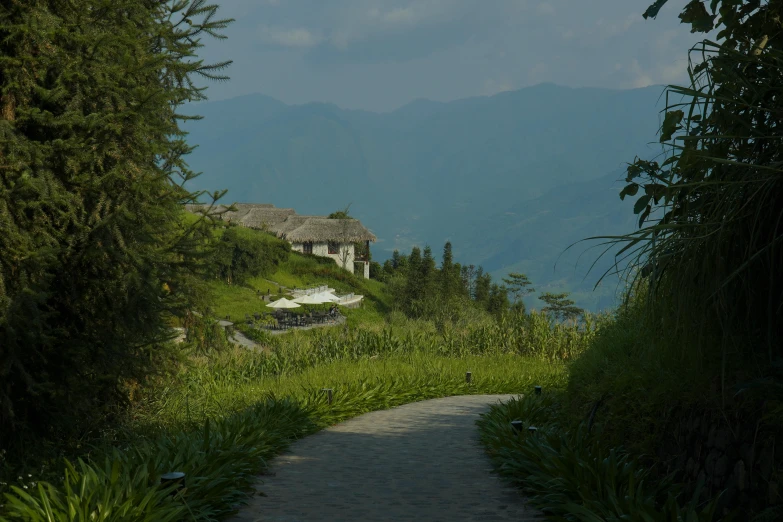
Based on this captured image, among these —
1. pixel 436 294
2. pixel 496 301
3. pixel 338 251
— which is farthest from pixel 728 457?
pixel 338 251

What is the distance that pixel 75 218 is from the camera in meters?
8.80

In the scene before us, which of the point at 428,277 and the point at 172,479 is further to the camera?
the point at 428,277

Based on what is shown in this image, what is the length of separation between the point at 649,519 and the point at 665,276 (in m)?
1.63

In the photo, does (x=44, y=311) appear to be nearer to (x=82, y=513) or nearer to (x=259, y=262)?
(x=82, y=513)

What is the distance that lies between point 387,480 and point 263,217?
65.4m

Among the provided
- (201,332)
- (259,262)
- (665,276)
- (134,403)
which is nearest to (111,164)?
(134,403)

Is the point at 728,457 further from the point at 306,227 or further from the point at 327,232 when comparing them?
the point at 306,227

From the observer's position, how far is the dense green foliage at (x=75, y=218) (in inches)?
327

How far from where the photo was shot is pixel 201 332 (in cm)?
1341

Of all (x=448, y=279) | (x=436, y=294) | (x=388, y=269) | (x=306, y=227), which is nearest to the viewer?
(x=436, y=294)

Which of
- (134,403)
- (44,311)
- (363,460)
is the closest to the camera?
(363,460)

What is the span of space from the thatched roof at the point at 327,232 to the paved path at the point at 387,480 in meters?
53.3

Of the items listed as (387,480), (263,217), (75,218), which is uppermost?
(263,217)

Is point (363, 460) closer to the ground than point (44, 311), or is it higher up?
closer to the ground
